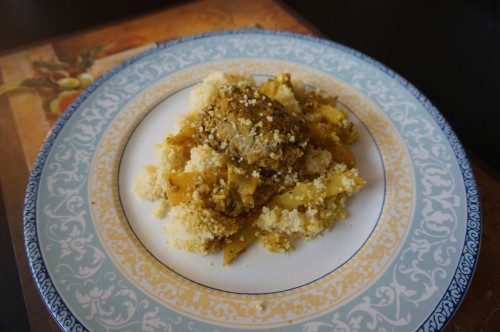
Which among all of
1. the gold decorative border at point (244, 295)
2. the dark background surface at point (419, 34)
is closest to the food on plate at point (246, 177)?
the gold decorative border at point (244, 295)

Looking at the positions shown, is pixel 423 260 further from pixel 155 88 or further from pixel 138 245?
pixel 155 88

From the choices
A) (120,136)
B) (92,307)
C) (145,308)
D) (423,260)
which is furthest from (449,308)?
(120,136)

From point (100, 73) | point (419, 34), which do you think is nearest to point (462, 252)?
point (419, 34)

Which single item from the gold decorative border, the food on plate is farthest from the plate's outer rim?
the food on plate

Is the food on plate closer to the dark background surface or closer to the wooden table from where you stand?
the wooden table

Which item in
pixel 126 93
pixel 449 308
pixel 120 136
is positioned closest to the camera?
pixel 449 308

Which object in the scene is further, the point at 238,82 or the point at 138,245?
the point at 238,82

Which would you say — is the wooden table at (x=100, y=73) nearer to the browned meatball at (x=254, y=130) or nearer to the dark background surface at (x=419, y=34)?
the dark background surface at (x=419, y=34)

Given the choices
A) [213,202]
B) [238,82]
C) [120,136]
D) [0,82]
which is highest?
[0,82]
